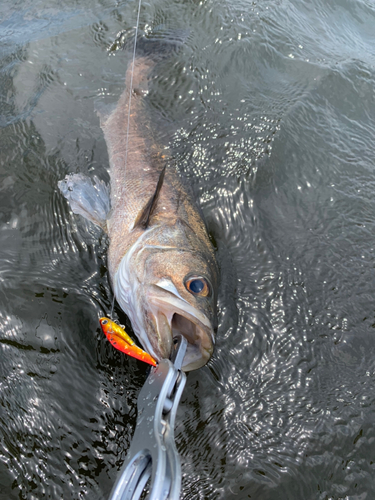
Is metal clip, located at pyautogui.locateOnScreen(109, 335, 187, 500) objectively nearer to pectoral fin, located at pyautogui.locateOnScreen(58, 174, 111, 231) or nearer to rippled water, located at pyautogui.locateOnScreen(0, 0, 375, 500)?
rippled water, located at pyautogui.locateOnScreen(0, 0, 375, 500)

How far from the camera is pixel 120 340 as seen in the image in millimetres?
2607

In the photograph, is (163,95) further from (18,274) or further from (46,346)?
(46,346)

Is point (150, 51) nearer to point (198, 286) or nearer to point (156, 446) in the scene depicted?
point (198, 286)

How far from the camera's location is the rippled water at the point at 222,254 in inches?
95.6

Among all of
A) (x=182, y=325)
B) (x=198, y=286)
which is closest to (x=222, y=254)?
(x=198, y=286)

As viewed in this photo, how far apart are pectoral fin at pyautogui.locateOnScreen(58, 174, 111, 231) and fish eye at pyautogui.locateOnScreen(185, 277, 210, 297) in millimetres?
1192

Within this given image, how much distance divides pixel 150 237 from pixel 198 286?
66 cm

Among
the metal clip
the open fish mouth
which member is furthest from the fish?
the metal clip

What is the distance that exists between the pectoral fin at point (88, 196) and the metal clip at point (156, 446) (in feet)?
5.94

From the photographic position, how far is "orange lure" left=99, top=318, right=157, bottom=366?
251 centimetres

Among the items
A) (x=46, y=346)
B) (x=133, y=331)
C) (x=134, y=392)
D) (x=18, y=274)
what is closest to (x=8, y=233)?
(x=18, y=274)

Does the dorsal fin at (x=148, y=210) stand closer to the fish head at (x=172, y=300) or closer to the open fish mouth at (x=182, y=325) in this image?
the fish head at (x=172, y=300)

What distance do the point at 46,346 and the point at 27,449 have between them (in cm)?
69

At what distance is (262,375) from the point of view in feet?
9.49
